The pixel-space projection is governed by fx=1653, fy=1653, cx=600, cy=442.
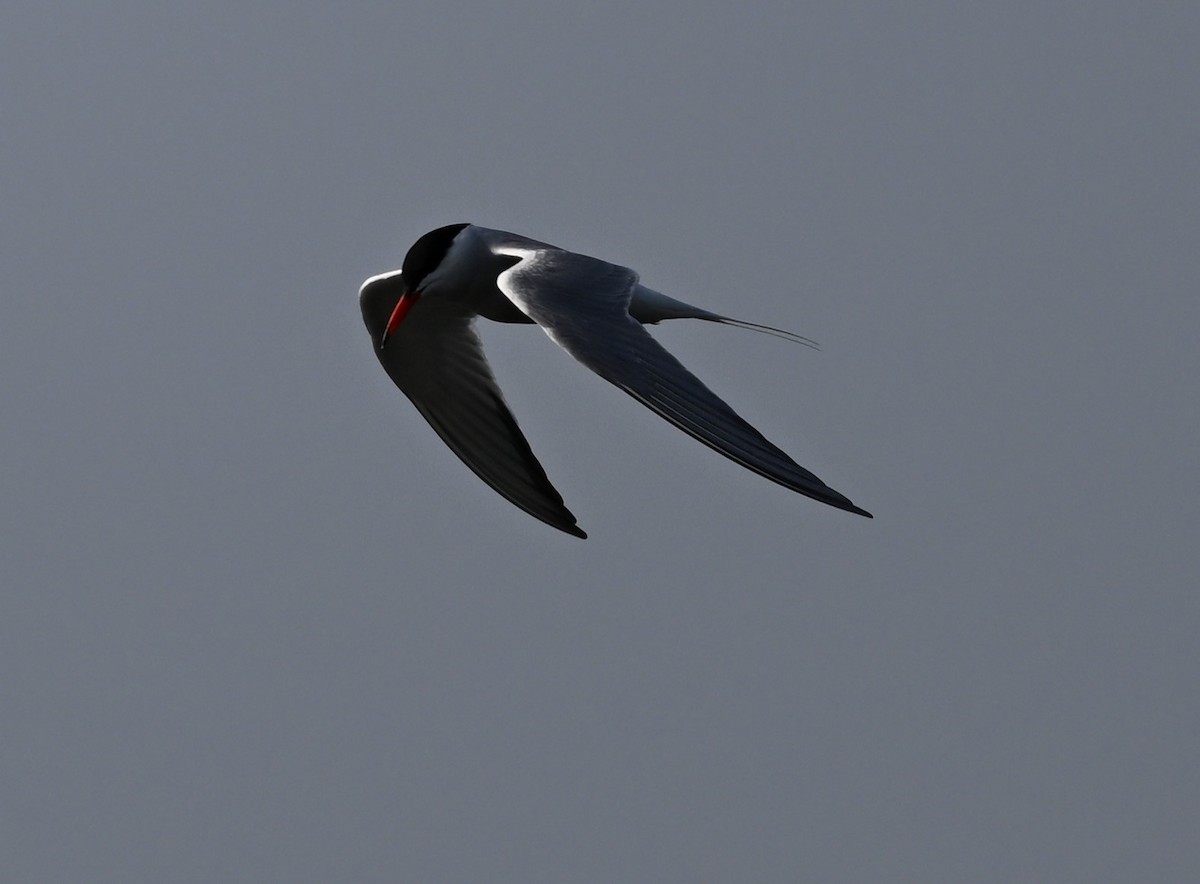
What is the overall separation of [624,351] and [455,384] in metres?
4.02

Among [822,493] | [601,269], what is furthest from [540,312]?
[822,493]

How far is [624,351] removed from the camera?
946 centimetres

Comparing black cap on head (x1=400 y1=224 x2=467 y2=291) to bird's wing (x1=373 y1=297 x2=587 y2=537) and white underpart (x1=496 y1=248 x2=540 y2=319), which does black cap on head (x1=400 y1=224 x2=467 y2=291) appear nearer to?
white underpart (x1=496 y1=248 x2=540 y2=319)

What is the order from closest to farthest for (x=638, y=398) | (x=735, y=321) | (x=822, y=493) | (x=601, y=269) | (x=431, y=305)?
(x=822, y=493), (x=638, y=398), (x=601, y=269), (x=735, y=321), (x=431, y=305)

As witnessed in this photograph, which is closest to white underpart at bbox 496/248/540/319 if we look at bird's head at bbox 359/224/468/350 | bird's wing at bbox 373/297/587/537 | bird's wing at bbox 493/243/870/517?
bird's wing at bbox 493/243/870/517

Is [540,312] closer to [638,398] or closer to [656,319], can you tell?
[638,398]

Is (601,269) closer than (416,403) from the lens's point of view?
Yes

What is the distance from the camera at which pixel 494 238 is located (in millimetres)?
12164

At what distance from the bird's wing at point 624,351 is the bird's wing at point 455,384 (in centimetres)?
188

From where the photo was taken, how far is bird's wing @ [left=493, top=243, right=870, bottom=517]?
8.30 metres

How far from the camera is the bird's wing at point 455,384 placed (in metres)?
13.0

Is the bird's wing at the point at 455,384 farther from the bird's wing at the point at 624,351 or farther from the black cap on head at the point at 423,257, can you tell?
the bird's wing at the point at 624,351

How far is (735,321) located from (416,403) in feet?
9.23

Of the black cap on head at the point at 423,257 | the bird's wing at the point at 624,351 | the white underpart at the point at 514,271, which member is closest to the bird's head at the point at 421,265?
the black cap on head at the point at 423,257
